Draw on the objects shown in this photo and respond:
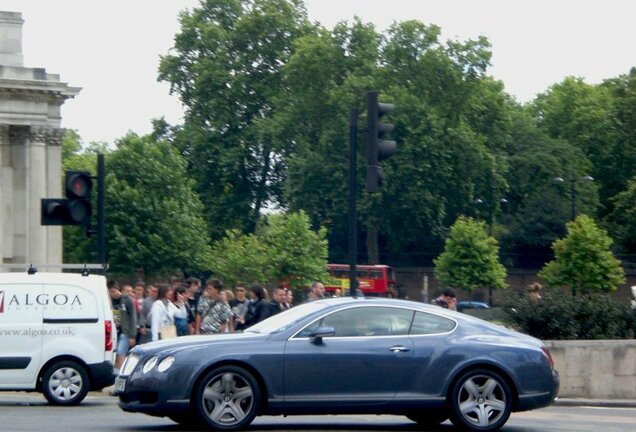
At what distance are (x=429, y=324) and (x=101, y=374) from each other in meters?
6.04

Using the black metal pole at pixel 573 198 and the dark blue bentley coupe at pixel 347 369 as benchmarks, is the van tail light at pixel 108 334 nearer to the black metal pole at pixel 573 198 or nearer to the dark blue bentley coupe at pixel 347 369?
the dark blue bentley coupe at pixel 347 369

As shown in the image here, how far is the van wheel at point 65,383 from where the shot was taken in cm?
1903

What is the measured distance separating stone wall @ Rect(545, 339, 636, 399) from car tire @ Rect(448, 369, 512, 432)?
21.7 feet

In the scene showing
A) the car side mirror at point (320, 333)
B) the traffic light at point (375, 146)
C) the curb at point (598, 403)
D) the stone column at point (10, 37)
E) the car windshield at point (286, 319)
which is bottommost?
the curb at point (598, 403)

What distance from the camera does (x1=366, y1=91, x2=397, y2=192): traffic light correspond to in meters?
19.3

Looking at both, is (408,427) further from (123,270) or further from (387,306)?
(123,270)

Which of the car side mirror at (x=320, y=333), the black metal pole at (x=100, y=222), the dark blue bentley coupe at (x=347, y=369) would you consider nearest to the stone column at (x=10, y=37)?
the black metal pole at (x=100, y=222)

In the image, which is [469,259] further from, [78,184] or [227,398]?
[227,398]

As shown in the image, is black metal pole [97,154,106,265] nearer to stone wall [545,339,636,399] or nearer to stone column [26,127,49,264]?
stone wall [545,339,636,399]

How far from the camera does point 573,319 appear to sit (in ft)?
73.1

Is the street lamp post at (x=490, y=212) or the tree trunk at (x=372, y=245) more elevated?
the street lamp post at (x=490, y=212)

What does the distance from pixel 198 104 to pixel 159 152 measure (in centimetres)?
728

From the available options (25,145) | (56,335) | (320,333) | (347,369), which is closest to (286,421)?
(347,369)

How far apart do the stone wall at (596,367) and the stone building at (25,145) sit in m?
37.7
